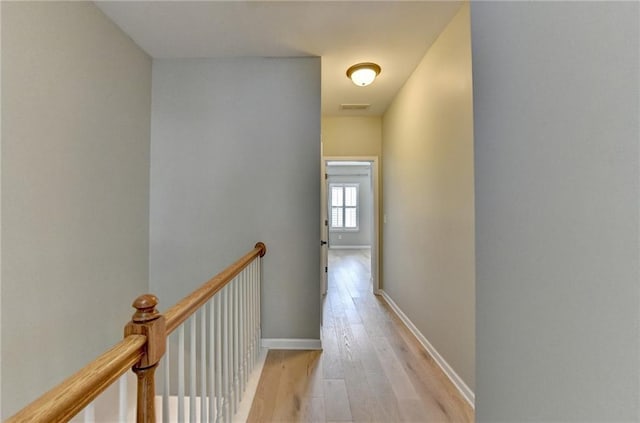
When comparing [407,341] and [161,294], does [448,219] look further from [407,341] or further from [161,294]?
[161,294]

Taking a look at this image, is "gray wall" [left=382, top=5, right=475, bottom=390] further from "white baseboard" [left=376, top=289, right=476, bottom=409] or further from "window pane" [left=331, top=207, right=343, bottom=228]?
"window pane" [left=331, top=207, right=343, bottom=228]

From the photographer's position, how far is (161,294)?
255cm

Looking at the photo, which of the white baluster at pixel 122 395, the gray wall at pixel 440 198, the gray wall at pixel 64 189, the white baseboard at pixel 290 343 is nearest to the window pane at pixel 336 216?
the gray wall at pixel 440 198

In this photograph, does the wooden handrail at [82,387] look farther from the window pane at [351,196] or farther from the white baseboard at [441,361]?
the window pane at [351,196]

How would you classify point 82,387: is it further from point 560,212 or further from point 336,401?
point 336,401

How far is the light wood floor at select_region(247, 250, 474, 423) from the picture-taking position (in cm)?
170

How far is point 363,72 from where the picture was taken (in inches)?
105

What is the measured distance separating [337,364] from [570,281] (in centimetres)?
208

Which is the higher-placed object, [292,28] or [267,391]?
[292,28]

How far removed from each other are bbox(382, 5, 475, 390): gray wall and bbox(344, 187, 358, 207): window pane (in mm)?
5778

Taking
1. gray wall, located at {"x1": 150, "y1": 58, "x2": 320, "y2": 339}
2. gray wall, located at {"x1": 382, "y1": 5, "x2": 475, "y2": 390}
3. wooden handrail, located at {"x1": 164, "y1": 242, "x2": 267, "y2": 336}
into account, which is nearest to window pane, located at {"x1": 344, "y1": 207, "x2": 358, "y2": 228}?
gray wall, located at {"x1": 382, "y1": 5, "x2": 475, "y2": 390}

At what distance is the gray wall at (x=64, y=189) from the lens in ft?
4.73

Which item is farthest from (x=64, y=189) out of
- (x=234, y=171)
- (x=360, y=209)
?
(x=360, y=209)

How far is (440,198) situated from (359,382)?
1519mm
